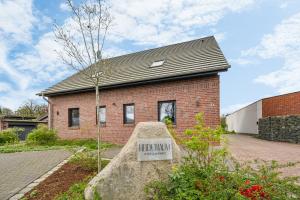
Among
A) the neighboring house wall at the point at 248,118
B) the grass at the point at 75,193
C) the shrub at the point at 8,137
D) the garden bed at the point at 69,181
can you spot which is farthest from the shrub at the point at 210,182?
the neighboring house wall at the point at 248,118

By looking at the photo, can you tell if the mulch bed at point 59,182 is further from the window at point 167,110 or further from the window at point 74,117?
the window at point 74,117

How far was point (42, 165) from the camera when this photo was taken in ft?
26.4

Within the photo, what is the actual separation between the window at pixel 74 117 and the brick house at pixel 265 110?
1443cm

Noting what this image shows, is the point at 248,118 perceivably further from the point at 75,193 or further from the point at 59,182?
the point at 75,193

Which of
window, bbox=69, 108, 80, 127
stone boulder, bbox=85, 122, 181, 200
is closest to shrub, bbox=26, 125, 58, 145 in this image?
window, bbox=69, 108, 80, 127

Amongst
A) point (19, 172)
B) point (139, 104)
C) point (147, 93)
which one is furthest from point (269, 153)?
point (19, 172)

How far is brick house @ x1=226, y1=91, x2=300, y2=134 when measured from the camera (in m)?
17.2

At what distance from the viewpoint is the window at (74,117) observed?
16.5m

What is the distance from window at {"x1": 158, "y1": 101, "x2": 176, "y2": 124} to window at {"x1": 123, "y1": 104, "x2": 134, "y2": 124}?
177 cm

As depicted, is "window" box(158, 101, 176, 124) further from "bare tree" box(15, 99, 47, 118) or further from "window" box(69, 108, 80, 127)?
"bare tree" box(15, 99, 47, 118)

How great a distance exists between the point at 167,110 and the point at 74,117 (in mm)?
7047

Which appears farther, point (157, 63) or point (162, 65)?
point (157, 63)

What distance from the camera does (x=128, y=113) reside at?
46.8ft

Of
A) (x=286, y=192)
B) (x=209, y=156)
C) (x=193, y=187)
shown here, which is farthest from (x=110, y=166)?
(x=286, y=192)
